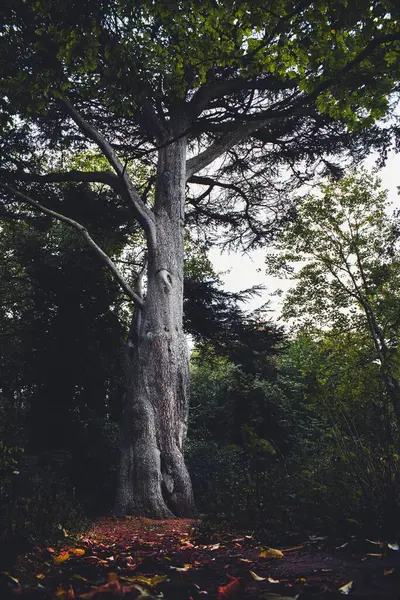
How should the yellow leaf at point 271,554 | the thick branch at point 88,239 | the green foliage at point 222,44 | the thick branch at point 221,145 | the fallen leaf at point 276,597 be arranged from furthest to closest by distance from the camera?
1. the thick branch at point 221,145
2. the thick branch at point 88,239
3. the green foliage at point 222,44
4. the yellow leaf at point 271,554
5. the fallen leaf at point 276,597

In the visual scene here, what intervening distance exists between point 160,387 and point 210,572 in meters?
3.93

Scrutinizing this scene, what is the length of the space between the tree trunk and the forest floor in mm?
2200

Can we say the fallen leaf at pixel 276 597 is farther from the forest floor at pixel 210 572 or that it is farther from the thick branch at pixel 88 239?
the thick branch at pixel 88 239

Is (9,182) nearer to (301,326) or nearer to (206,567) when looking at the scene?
(206,567)

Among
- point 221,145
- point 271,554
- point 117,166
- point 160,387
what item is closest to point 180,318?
point 160,387

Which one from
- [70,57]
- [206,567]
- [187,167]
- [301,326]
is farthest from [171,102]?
[301,326]

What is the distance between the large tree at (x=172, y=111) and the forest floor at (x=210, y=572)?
259 centimetres

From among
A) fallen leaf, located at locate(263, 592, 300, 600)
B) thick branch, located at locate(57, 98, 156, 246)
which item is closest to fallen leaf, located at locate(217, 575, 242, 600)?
fallen leaf, located at locate(263, 592, 300, 600)

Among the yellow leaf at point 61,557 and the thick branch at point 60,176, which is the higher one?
the thick branch at point 60,176

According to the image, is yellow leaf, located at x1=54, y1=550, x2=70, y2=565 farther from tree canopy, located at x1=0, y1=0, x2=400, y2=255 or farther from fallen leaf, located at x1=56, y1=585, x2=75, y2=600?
tree canopy, located at x1=0, y1=0, x2=400, y2=255

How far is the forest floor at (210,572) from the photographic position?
1467mm

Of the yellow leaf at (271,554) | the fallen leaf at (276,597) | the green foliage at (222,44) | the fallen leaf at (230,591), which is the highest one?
the green foliage at (222,44)

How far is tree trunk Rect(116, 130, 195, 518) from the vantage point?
17.2ft

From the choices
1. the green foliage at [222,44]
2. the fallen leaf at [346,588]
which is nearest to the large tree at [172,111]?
the green foliage at [222,44]
